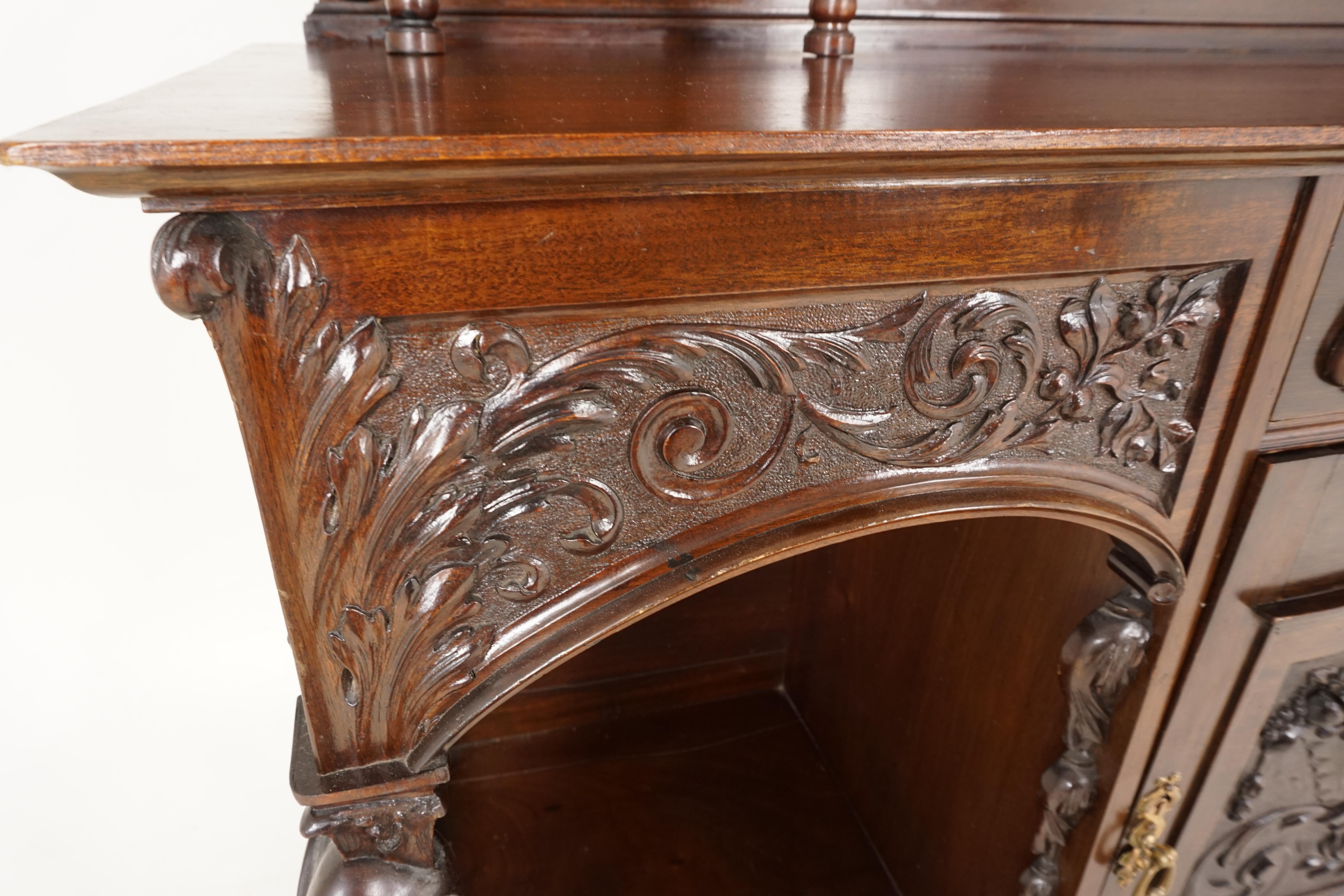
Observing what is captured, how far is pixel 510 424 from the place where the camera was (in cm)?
38

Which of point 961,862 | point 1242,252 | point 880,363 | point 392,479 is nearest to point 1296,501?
point 1242,252

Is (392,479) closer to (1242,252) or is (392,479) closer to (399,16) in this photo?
(399,16)

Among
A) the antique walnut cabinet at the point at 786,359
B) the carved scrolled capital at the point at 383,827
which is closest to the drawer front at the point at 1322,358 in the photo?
the antique walnut cabinet at the point at 786,359

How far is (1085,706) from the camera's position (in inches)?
24.1

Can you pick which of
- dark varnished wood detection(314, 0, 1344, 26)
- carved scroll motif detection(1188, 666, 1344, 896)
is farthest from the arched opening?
dark varnished wood detection(314, 0, 1344, 26)

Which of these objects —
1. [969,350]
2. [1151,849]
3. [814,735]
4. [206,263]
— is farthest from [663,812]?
[206,263]

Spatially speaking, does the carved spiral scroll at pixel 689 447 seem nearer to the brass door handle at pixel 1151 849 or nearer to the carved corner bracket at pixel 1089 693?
the carved corner bracket at pixel 1089 693

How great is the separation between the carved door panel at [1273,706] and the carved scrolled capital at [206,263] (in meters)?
0.57

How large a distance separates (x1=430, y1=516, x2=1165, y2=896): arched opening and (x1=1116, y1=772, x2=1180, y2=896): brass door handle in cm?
3

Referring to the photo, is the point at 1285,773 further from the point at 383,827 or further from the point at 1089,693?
the point at 383,827

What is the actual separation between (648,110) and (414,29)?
0.25 m

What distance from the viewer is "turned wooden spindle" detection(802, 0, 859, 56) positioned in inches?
22.9

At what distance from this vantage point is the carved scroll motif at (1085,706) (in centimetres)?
58

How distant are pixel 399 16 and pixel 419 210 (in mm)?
278
